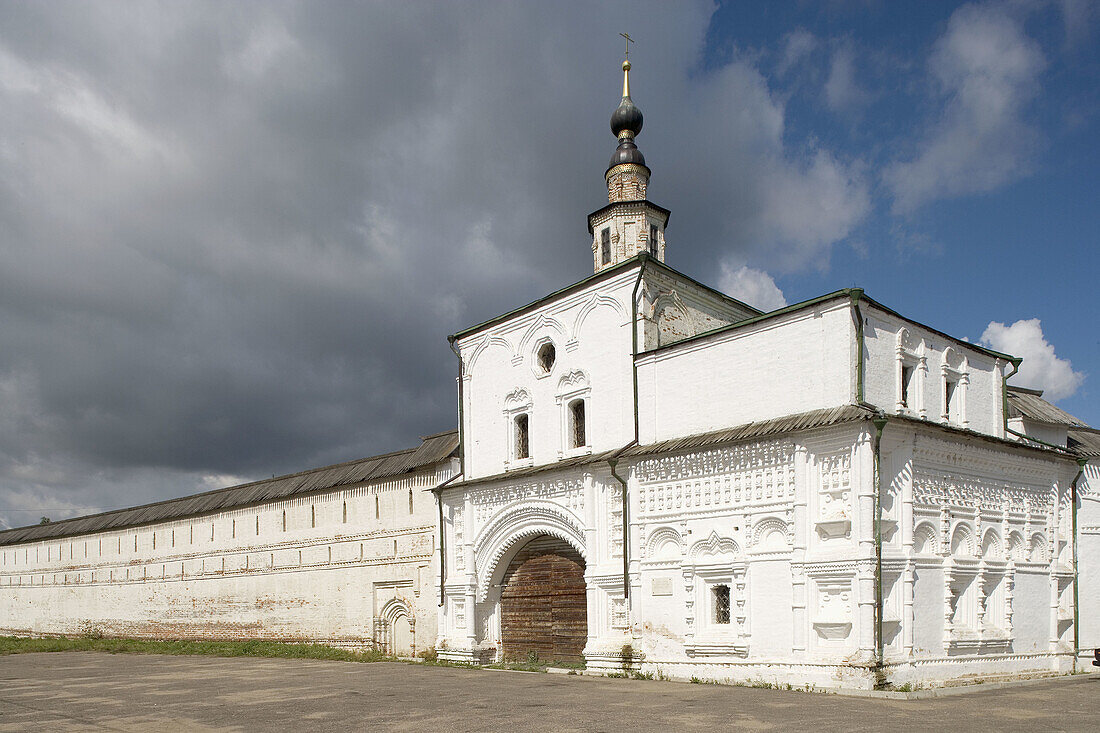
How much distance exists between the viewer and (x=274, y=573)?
79.9 feet

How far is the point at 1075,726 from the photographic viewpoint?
8773mm

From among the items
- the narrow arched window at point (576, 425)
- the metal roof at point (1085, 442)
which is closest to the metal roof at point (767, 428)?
the narrow arched window at point (576, 425)

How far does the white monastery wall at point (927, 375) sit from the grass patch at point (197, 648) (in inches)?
505

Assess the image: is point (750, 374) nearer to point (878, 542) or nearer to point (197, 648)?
point (878, 542)

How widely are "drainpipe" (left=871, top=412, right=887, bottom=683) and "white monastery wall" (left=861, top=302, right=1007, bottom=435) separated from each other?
85 cm

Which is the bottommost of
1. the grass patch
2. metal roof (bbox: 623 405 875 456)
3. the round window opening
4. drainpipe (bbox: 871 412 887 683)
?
the grass patch

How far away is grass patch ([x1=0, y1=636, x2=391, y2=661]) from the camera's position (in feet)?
69.3

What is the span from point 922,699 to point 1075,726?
2.32 meters

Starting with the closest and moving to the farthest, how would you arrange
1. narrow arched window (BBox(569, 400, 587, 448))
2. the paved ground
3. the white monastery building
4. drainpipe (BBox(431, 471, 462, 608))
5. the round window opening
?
1. the paved ground
2. the white monastery building
3. narrow arched window (BBox(569, 400, 587, 448))
4. the round window opening
5. drainpipe (BBox(431, 471, 462, 608))

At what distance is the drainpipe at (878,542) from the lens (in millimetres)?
11542

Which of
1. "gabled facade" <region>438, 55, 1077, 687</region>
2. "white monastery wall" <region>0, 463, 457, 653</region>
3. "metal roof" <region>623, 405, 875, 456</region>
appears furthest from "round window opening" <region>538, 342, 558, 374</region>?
"white monastery wall" <region>0, 463, 457, 653</region>

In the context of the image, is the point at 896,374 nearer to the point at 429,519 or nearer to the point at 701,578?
the point at 701,578

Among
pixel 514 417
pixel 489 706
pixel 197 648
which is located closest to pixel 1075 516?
pixel 514 417

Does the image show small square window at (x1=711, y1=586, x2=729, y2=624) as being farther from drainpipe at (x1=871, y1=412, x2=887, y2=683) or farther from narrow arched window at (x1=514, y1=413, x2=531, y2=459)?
narrow arched window at (x1=514, y1=413, x2=531, y2=459)
